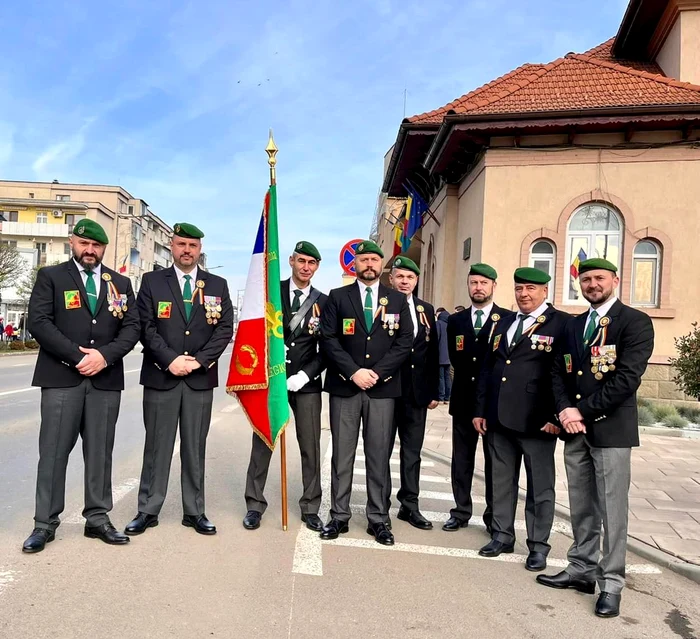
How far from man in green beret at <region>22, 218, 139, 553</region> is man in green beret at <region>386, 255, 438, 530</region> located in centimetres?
240

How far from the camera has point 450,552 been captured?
4832 mm

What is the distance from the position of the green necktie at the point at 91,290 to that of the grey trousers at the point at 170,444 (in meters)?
0.83

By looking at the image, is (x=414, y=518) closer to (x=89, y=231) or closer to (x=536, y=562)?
(x=536, y=562)

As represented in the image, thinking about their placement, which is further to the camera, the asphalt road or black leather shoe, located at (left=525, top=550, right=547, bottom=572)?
black leather shoe, located at (left=525, top=550, right=547, bottom=572)

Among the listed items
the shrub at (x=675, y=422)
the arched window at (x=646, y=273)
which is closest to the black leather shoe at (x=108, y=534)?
the shrub at (x=675, y=422)

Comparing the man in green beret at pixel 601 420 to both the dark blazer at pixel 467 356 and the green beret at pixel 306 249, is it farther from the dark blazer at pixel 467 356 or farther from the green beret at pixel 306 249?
the green beret at pixel 306 249

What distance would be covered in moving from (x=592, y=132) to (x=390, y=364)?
9.75m

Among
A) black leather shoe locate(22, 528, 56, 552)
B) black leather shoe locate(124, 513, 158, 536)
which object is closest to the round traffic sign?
black leather shoe locate(124, 513, 158, 536)

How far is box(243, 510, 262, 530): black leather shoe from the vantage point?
5.10 meters

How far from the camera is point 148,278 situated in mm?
5035

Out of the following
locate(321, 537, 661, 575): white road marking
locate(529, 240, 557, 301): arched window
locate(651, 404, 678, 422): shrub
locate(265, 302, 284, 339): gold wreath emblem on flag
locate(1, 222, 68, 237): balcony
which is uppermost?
locate(1, 222, 68, 237): balcony

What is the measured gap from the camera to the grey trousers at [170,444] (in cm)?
497

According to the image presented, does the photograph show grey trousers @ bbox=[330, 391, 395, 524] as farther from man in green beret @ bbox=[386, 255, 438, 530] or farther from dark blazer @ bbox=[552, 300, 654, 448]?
dark blazer @ bbox=[552, 300, 654, 448]

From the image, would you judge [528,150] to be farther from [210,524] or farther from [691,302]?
[210,524]
